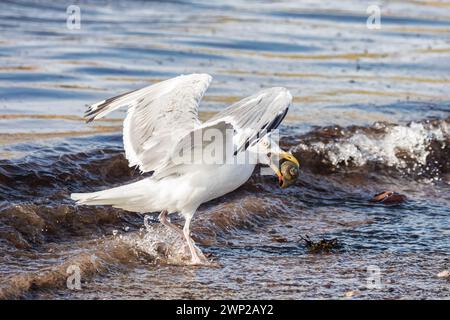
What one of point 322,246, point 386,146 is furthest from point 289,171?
point 386,146

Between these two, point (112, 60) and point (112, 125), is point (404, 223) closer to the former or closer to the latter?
point (112, 125)

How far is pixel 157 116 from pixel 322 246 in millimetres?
1558

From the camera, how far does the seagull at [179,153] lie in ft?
21.0

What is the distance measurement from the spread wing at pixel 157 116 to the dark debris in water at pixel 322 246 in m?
1.30

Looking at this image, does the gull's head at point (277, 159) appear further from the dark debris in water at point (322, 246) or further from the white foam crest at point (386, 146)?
the white foam crest at point (386, 146)

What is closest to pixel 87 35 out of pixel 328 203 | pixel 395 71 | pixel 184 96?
pixel 395 71

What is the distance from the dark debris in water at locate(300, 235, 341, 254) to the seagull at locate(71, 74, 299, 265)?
573mm

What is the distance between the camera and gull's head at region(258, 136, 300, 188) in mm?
7070

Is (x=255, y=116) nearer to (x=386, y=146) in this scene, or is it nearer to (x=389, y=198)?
(x=389, y=198)


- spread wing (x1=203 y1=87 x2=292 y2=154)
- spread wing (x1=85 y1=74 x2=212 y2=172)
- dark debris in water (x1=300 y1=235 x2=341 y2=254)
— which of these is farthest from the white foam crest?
spread wing (x1=203 y1=87 x2=292 y2=154)

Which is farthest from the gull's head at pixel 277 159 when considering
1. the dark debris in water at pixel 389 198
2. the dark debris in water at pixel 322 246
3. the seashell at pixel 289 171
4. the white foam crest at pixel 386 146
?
the white foam crest at pixel 386 146

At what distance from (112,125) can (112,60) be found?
3.16 meters

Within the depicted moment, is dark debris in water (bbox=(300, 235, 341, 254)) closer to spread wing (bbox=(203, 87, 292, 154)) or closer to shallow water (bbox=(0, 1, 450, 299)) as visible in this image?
shallow water (bbox=(0, 1, 450, 299))

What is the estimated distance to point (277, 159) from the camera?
287 inches
